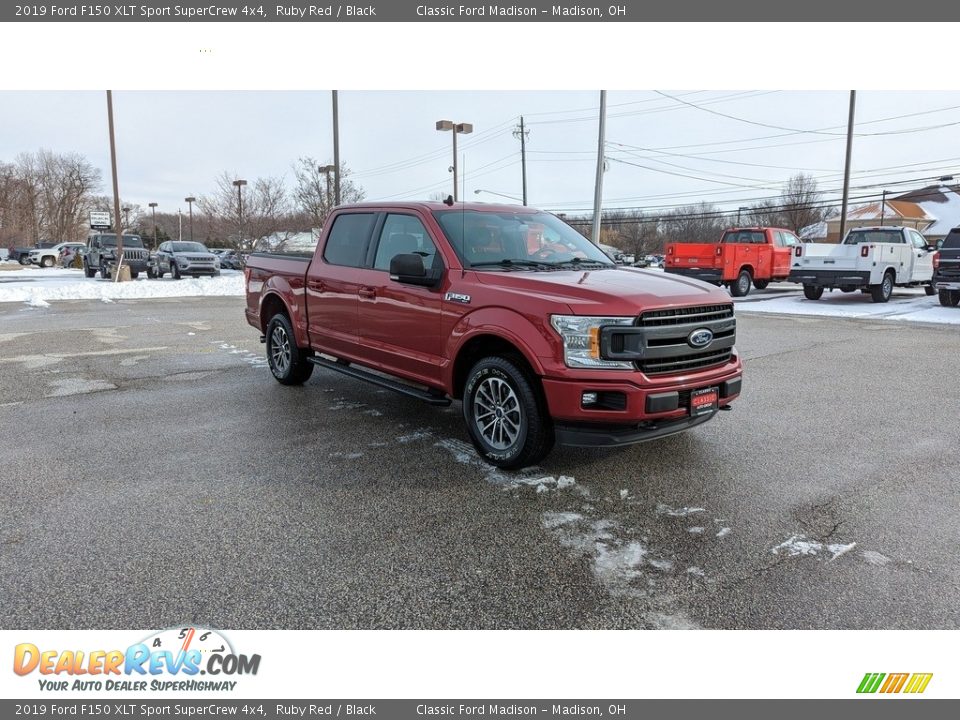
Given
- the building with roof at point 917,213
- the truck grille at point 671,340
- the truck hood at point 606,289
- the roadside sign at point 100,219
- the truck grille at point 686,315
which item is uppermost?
the building with roof at point 917,213

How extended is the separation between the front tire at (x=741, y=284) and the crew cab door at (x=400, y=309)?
56.7ft

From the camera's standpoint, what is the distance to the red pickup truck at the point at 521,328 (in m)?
4.18

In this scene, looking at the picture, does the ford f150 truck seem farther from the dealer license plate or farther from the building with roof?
the building with roof

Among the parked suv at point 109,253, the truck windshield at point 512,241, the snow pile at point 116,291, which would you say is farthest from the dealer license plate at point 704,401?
the parked suv at point 109,253

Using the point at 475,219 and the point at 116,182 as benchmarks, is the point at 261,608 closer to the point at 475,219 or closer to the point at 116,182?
the point at 475,219

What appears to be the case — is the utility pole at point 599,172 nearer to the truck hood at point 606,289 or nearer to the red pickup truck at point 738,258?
the red pickup truck at point 738,258

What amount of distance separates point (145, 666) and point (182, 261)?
28.2 metres

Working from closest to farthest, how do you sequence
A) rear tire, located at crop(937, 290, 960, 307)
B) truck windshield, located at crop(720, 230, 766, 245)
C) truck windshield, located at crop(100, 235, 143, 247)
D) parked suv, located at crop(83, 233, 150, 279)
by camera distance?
rear tire, located at crop(937, 290, 960, 307)
truck windshield, located at crop(720, 230, 766, 245)
parked suv, located at crop(83, 233, 150, 279)
truck windshield, located at crop(100, 235, 143, 247)

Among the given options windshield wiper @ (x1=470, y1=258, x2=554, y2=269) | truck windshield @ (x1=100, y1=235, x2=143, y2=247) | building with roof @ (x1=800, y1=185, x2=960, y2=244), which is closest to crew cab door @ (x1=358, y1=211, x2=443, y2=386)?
windshield wiper @ (x1=470, y1=258, x2=554, y2=269)

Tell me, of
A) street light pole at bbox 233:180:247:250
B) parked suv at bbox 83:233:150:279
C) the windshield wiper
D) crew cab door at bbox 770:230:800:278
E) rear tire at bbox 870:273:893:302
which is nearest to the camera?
the windshield wiper

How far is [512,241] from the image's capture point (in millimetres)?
5449

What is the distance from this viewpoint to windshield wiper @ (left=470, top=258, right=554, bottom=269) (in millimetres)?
5082

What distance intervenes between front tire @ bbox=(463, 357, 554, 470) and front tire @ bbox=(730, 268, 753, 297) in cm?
1796

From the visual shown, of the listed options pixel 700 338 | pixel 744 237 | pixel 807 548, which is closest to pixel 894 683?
pixel 807 548
